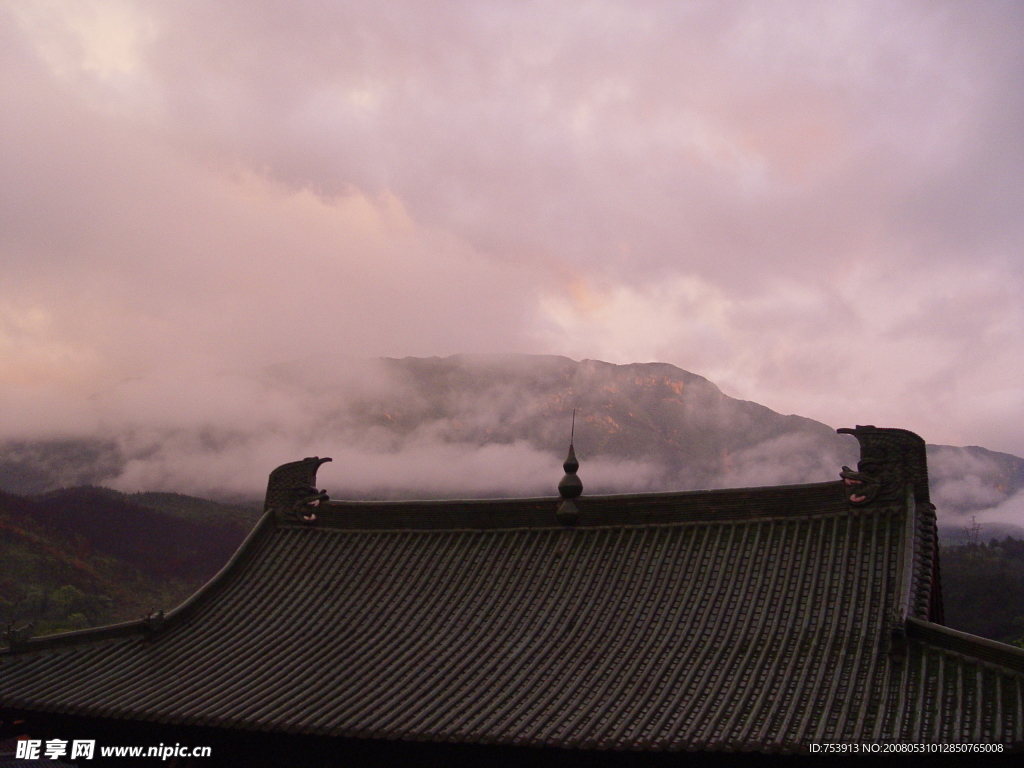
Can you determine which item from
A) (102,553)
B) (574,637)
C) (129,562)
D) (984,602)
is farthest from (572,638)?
(102,553)

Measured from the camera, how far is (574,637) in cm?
1224

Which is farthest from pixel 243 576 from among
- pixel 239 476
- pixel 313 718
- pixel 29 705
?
pixel 239 476

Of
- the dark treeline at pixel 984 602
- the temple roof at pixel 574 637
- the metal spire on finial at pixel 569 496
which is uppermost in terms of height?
the metal spire on finial at pixel 569 496

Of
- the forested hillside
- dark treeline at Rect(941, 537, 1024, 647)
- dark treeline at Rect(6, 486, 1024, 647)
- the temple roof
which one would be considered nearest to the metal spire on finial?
the temple roof

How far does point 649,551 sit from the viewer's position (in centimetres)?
1354

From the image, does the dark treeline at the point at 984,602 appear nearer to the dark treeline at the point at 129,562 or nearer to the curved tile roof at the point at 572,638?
the dark treeline at the point at 129,562

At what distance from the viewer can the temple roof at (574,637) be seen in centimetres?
960

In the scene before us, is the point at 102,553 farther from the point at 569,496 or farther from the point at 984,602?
the point at 569,496

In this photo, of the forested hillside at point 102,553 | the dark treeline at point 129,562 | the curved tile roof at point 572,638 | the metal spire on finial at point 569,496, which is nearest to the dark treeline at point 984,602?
the dark treeline at point 129,562

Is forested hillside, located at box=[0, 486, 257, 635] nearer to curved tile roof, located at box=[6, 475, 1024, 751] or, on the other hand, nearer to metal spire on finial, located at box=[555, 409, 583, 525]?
curved tile roof, located at box=[6, 475, 1024, 751]

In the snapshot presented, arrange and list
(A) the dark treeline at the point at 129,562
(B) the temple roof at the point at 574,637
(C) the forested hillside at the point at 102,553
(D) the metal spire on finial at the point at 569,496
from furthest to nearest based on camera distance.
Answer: (C) the forested hillside at the point at 102,553 → (A) the dark treeline at the point at 129,562 → (D) the metal spire on finial at the point at 569,496 → (B) the temple roof at the point at 574,637

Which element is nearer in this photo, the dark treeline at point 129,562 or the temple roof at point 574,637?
the temple roof at point 574,637

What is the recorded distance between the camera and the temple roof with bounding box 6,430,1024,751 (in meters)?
9.60

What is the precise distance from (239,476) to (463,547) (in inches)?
6161
